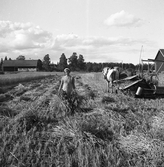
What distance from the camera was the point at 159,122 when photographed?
16.3 feet

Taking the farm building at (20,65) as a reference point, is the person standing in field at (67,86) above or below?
below

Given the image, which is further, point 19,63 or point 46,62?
point 46,62

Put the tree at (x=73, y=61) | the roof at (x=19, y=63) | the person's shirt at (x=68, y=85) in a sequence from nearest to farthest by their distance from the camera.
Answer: the person's shirt at (x=68, y=85) < the roof at (x=19, y=63) < the tree at (x=73, y=61)

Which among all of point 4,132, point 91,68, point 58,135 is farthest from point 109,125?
point 91,68

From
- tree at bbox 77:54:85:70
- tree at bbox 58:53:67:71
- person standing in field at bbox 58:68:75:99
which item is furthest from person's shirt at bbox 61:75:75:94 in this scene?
tree at bbox 77:54:85:70

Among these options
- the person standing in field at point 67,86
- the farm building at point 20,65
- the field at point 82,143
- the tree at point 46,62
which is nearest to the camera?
the field at point 82,143

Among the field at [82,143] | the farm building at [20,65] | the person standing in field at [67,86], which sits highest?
the farm building at [20,65]

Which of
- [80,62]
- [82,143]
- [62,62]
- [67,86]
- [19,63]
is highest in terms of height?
[80,62]

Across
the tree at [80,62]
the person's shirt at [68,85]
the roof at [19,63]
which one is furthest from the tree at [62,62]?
the person's shirt at [68,85]

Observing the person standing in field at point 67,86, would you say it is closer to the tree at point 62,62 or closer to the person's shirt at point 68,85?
the person's shirt at point 68,85

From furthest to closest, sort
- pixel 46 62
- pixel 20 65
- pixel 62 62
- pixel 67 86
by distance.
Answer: pixel 46 62 → pixel 62 62 → pixel 20 65 → pixel 67 86

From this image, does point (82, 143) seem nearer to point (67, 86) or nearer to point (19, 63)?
point (67, 86)

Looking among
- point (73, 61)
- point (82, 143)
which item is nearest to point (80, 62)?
point (73, 61)

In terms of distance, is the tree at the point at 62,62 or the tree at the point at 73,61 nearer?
the tree at the point at 62,62
